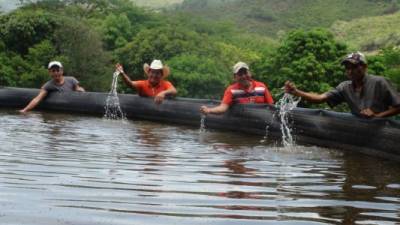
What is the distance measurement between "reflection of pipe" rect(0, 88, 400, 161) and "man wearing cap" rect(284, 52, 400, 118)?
15 cm

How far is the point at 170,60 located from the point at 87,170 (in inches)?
959

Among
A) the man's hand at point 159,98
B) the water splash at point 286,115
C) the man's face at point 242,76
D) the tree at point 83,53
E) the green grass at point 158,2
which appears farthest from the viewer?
the green grass at point 158,2

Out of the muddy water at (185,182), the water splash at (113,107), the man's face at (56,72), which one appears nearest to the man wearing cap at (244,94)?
the muddy water at (185,182)

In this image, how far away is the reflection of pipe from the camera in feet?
25.2

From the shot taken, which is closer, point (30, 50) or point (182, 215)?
point (182, 215)

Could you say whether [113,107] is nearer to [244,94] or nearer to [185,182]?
[244,94]

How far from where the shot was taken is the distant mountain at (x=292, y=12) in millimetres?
70875

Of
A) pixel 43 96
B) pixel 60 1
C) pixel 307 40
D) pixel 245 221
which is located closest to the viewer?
pixel 245 221

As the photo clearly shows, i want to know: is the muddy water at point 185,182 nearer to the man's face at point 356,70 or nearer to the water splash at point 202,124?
the man's face at point 356,70

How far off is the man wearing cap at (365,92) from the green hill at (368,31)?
3889cm

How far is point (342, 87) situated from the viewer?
8.30 m

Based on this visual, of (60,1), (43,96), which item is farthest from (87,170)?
(60,1)

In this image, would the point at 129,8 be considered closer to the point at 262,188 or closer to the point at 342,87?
the point at 342,87

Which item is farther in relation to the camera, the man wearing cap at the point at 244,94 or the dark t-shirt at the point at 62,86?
the dark t-shirt at the point at 62,86
